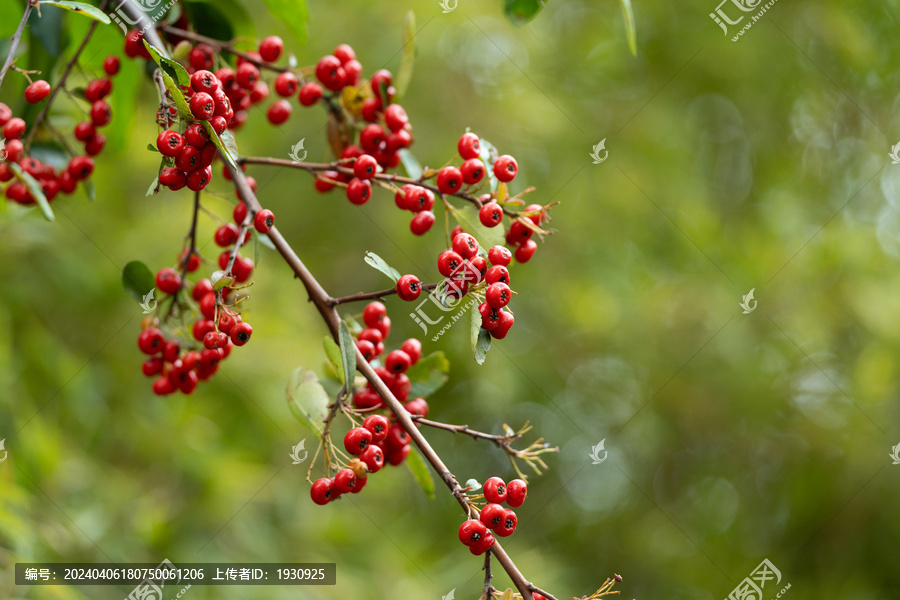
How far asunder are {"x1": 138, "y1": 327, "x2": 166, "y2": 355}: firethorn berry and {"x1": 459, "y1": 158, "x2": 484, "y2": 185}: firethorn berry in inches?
21.9

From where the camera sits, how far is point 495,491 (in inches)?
31.9

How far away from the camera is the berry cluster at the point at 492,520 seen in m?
0.72

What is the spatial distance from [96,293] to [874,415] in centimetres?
330

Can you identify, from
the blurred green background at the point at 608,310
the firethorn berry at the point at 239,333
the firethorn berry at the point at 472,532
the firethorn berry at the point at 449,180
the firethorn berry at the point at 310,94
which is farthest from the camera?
the blurred green background at the point at 608,310

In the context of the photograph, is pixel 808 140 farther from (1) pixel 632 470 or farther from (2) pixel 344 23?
(2) pixel 344 23

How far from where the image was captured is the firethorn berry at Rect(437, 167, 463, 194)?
3.03 ft

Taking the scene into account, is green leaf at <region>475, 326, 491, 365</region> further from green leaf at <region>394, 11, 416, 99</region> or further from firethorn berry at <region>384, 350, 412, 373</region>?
green leaf at <region>394, 11, 416, 99</region>

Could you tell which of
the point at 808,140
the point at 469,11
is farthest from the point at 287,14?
the point at 808,140

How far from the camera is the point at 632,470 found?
3797 mm

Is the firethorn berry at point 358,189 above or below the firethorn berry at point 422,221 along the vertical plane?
below

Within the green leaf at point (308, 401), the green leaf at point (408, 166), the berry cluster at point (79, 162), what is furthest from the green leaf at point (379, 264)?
the berry cluster at point (79, 162)

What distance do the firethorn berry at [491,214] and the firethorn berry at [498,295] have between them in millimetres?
184

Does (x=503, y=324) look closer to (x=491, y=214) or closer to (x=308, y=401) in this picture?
(x=491, y=214)

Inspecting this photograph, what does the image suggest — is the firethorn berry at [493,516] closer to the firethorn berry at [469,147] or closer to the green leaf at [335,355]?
the green leaf at [335,355]
